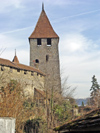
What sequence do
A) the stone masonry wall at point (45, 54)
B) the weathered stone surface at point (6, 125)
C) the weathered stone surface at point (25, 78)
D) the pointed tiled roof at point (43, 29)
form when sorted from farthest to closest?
the pointed tiled roof at point (43, 29) < the stone masonry wall at point (45, 54) < the weathered stone surface at point (25, 78) < the weathered stone surface at point (6, 125)

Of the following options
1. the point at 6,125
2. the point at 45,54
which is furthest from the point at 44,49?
the point at 6,125

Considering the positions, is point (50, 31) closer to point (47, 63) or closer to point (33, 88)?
point (47, 63)

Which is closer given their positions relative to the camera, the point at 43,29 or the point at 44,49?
the point at 44,49

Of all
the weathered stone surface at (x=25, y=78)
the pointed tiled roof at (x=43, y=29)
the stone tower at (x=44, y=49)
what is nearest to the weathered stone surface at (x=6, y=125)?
the weathered stone surface at (x=25, y=78)

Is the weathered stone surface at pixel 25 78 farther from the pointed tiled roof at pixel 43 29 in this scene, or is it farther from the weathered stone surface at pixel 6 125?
the weathered stone surface at pixel 6 125

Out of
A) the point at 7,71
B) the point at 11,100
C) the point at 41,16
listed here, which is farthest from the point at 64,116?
the point at 41,16

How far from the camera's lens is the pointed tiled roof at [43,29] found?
121 ft

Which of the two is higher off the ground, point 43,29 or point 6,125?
point 43,29

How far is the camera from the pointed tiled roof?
36781 millimetres

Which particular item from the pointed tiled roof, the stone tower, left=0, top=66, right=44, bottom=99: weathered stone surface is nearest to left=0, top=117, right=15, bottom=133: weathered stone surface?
left=0, top=66, right=44, bottom=99: weathered stone surface

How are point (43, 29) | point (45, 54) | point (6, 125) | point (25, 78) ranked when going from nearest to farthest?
point (6, 125) → point (25, 78) → point (45, 54) → point (43, 29)

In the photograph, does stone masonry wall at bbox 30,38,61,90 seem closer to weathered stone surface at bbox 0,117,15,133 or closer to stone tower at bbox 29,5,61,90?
stone tower at bbox 29,5,61,90

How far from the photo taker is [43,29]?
37.8 meters

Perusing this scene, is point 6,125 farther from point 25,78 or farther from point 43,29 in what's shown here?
point 43,29
